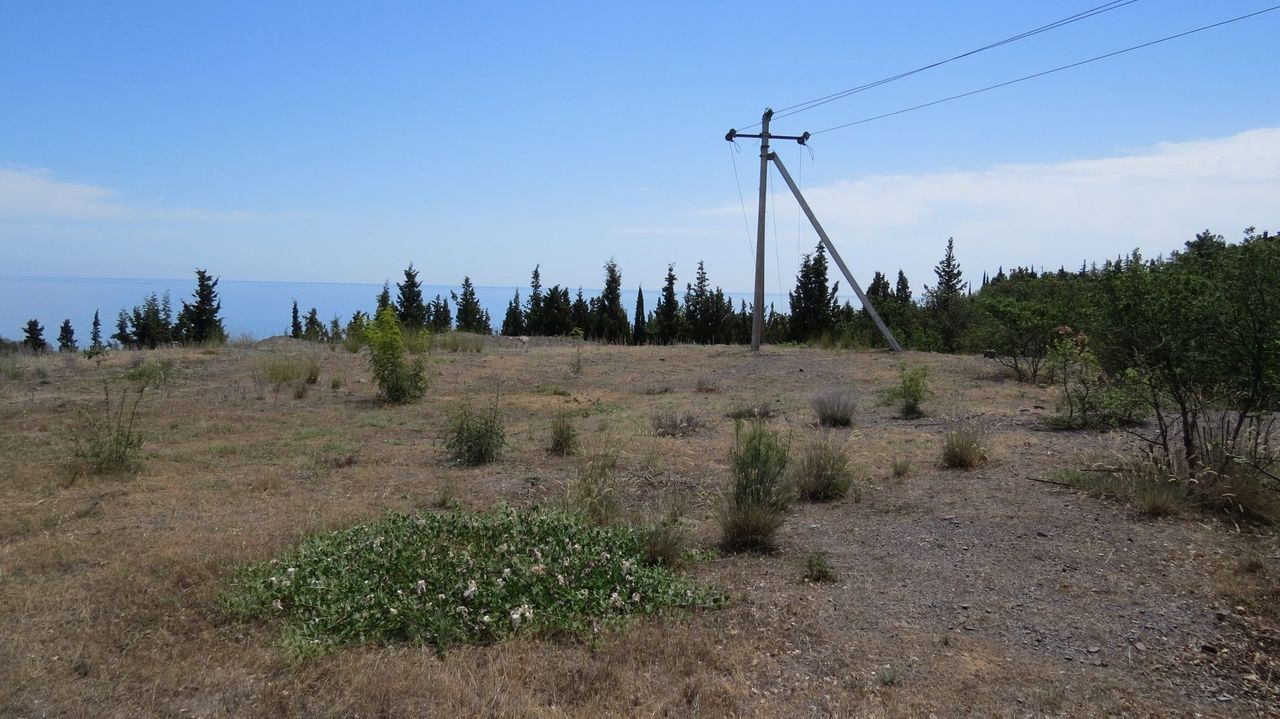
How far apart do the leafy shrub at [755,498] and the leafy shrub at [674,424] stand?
346cm

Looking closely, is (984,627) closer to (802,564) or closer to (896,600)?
(896,600)

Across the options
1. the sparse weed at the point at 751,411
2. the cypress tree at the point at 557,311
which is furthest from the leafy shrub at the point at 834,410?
the cypress tree at the point at 557,311

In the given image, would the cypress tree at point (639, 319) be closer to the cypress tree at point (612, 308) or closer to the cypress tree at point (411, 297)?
the cypress tree at point (612, 308)

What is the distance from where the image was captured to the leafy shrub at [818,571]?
4906 mm

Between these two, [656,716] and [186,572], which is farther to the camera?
[186,572]

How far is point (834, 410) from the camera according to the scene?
10148mm

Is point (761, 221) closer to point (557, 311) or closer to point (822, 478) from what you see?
point (822, 478)

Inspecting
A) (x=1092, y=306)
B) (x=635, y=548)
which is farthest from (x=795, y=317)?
(x=635, y=548)

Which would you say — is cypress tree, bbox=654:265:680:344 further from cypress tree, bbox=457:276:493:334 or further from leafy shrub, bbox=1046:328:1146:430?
leafy shrub, bbox=1046:328:1146:430

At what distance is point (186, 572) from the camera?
4.77 m

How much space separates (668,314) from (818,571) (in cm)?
4248

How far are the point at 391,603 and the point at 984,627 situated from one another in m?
2.89

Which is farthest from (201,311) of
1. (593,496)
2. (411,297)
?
(593,496)

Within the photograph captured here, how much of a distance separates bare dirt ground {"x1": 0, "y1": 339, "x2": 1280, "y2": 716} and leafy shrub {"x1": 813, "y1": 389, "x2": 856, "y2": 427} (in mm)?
702
